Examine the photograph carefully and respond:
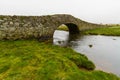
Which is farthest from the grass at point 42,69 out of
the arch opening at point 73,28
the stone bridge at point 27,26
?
the arch opening at point 73,28

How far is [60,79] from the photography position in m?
10.3

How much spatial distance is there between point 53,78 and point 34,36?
585 inches

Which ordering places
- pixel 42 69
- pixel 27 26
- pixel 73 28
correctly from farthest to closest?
pixel 73 28
pixel 27 26
pixel 42 69

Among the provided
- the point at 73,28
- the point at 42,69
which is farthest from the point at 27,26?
the point at 73,28

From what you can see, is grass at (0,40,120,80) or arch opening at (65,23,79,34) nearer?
grass at (0,40,120,80)

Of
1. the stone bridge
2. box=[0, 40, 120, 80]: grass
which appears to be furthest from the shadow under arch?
box=[0, 40, 120, 80]: grass

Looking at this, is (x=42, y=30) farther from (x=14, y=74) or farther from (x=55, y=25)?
(x=14, y=74)

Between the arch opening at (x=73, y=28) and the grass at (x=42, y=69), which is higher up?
the grass at (x=42, y=69)

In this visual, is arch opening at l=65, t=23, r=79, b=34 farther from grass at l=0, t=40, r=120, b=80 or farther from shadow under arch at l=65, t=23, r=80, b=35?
grass at l=0, t=40, r=120, b=80

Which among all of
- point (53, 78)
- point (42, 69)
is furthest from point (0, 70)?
point (53, 78)

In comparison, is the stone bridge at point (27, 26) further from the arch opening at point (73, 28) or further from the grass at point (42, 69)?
the arch opening at point (73, 28)

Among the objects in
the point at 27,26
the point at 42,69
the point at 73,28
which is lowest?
the point at 73,28

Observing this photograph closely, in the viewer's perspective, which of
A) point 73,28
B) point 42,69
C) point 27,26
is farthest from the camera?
point 73,28

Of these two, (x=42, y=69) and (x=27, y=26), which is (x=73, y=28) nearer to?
(x=27, y=26)
